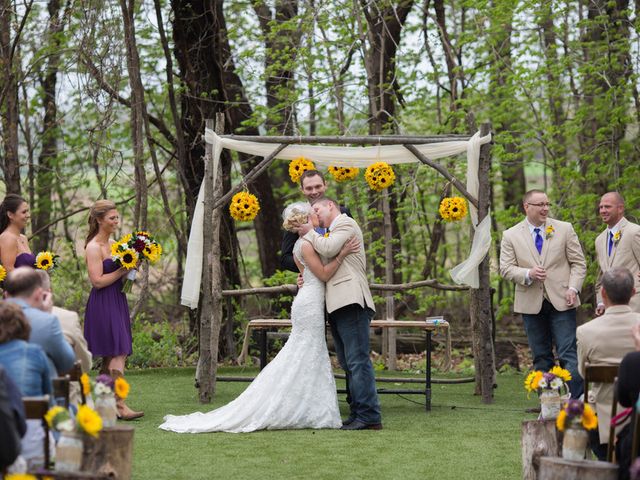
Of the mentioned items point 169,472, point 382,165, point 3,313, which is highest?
point 382,165

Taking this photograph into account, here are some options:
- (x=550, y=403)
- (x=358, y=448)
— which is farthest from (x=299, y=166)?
(x=550, y=403)

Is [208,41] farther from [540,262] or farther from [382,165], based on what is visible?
[540,262]

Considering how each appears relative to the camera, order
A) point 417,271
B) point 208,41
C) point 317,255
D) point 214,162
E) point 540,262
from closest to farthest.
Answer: point 317,255 → point 540,262 → point 214,162 → point 208,41 → point 417,271

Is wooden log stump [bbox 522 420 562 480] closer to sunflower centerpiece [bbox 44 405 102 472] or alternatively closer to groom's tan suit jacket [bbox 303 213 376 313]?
groom's tan suit jacket [bbox 303 213 376 313]

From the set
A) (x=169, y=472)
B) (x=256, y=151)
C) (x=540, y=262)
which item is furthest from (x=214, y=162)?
(x=169, y=472)

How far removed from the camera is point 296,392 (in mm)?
7484

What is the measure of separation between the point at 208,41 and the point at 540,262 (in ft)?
20.1

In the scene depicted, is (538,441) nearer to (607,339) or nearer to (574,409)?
(607,339)

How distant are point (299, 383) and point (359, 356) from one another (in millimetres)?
494

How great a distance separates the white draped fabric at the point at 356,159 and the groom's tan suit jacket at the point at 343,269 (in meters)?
1.57

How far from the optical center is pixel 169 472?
5898 mm

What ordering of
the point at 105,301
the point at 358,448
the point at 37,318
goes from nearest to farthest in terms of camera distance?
the point at 37,318, the point at 358,448, the point at 105,301

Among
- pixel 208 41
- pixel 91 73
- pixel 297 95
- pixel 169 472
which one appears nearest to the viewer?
pixel 169 472

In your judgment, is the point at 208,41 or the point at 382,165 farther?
the point at 208,41
